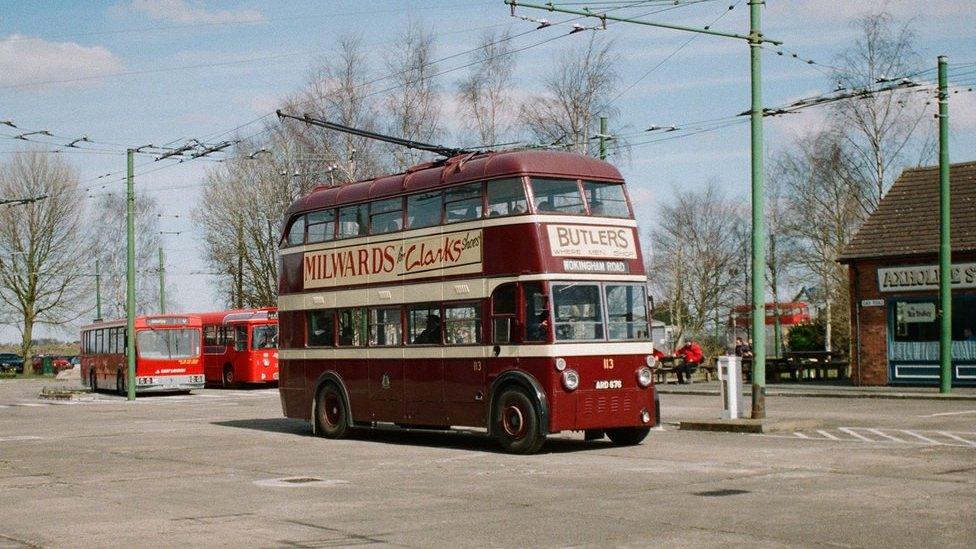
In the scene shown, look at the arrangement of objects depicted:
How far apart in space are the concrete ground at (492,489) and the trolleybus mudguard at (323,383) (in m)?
0.33

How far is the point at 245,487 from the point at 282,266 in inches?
386

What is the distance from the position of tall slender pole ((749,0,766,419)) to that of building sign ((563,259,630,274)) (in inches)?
161

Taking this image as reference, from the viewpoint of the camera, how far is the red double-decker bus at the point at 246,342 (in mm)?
48906

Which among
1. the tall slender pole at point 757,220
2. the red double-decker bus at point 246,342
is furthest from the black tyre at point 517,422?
the red double-decker bus at point 246,342

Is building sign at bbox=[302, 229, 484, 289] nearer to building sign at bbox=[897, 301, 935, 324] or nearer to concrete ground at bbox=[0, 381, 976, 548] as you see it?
concrete ground at bbox=[0, 381, 976, 548]

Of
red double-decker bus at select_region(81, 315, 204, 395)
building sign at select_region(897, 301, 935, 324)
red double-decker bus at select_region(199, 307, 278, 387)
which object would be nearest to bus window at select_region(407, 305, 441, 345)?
building sign at select_region(897, 301, 935, 324)

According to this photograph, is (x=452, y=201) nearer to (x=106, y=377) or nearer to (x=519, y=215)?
(x=519, y=215)

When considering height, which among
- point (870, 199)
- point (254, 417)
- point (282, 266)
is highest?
point (870, 199)

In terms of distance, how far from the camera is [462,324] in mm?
19203

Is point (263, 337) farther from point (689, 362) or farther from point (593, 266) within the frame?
point (593, 266)

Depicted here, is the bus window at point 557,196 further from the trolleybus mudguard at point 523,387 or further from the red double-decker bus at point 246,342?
the red double-decker bus at point 246,342

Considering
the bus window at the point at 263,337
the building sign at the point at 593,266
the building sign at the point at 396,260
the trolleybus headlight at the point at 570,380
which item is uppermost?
the building sign at the point at 396,260

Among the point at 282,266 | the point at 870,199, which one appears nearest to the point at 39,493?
the point at 282,266

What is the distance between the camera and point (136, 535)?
10641 mm
